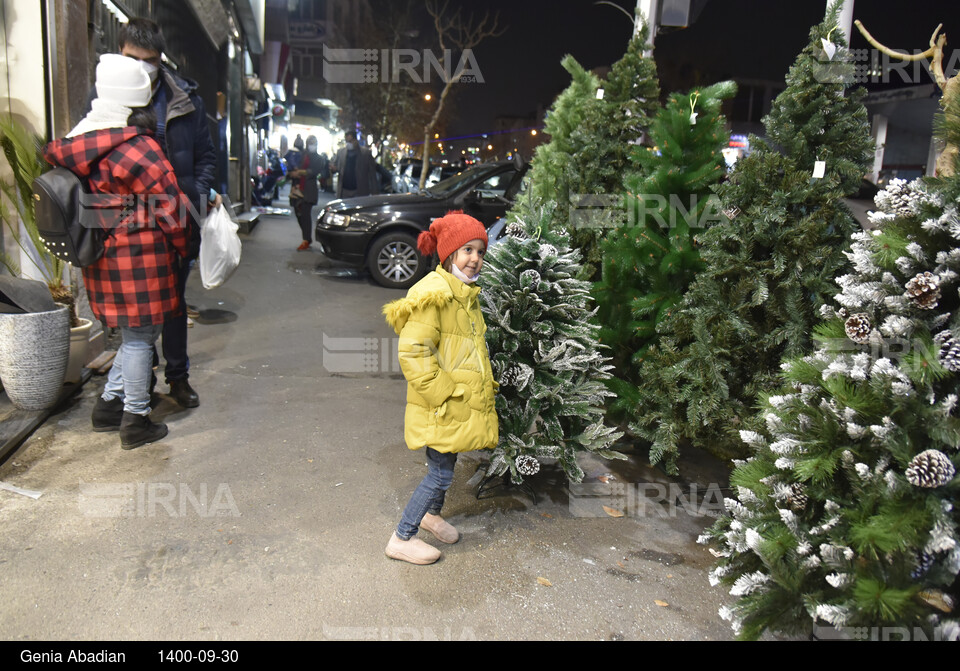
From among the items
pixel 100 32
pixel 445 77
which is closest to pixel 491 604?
pixel 100 32

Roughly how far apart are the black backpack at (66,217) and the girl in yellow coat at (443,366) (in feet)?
6.67

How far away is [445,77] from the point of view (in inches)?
715

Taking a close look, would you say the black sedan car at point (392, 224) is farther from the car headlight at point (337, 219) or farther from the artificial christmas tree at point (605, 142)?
the artificial christmas tree at point (605, 142)

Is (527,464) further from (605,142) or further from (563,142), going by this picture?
(563,142)

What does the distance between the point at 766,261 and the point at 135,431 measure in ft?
12.7

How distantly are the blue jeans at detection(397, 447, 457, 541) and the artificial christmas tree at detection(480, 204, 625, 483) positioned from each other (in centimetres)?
60

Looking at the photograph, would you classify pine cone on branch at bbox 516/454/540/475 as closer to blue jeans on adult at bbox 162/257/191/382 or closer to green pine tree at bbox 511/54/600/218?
green pine tree at bbox 511/54/600/218

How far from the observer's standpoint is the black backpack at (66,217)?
152 inches

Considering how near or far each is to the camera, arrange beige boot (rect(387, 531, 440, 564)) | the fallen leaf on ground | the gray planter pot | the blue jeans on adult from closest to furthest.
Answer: beige boot (rect(387, 531, 440, 564)), the fallen leaf on ground, the gray planter pot, the blue jeans on adult

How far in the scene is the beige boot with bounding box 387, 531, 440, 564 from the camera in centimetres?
327

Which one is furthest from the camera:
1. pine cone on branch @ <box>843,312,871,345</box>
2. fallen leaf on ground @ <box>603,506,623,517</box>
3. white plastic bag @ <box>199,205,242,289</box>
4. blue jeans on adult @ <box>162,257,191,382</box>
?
blue jeans on adult @ <box>162,257,191,382</box>

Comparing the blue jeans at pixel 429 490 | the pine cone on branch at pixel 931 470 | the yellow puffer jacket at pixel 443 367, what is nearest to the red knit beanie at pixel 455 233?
the yellow puffer jacket at pixel 443 367

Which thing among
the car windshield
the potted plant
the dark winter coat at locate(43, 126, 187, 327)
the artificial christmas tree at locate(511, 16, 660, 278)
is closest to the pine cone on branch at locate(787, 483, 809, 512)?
the artificial christmas tree at locate(511, 16, 660, 278)

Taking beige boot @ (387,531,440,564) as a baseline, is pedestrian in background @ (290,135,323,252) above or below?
above
